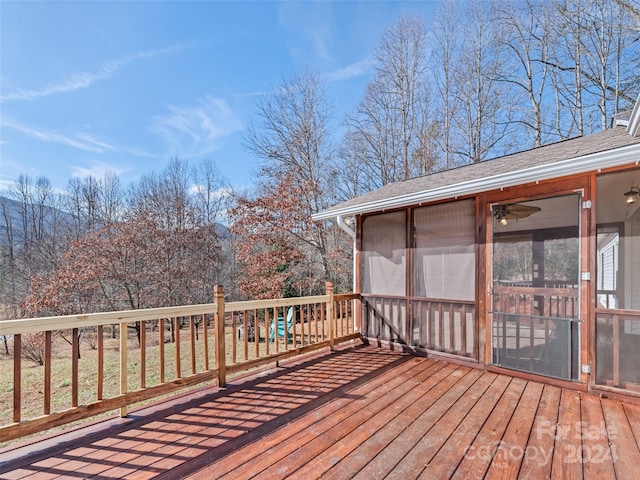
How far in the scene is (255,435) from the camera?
2.28 metres

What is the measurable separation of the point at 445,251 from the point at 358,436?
8.76 feet

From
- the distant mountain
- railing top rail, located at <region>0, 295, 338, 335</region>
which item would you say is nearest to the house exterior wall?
railing top rail, located at <region>0, 295, 338, 335</region>

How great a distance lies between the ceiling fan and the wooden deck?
6.01 feet

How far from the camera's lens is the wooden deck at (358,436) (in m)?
1.87

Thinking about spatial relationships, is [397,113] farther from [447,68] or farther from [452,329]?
[452,329]

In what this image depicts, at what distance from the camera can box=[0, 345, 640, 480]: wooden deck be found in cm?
187

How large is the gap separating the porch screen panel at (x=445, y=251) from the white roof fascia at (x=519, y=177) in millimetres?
249

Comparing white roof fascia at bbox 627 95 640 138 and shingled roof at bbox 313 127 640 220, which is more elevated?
white roof fascia at bbox 627 95 640 138

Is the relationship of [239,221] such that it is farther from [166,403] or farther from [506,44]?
[506,44]

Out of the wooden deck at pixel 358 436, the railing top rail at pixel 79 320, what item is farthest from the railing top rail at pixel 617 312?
the railing top rail at pixel 79 320

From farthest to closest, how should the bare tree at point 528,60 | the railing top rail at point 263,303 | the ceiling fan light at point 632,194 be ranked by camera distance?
the bare tree at point 528,60, the railing top rail at point 263,303, the ceiling fan light at point 632,194

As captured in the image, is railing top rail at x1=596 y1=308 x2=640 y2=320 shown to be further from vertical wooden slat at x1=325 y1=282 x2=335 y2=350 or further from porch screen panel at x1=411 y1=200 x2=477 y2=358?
vertical wooden slat at x1=325 y1=282 x2=335 y2=350

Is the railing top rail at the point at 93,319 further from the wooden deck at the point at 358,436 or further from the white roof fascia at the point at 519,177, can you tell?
the white roof fascia at the point at 519,177

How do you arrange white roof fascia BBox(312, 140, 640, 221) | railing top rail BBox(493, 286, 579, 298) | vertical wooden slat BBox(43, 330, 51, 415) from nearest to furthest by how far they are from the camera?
vertical wooden slat BBox(43, 330, 51, 415), white roof fascia BBox(312, 140, 640, 221), railing top rail BBox(493, 286, 579, 298)
